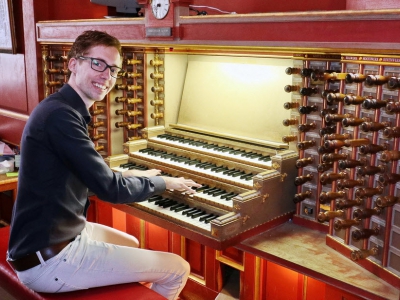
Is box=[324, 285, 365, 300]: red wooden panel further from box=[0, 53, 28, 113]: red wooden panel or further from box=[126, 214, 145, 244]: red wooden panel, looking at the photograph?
box=[0, 53, 28, 113]: red wooden panel

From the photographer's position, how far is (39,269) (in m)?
2.43

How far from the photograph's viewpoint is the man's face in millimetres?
2529

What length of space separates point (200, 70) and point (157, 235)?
1399 millimetres

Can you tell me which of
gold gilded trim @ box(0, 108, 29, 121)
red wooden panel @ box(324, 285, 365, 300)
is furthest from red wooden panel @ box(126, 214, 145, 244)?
red wooden panel @ box(324, 285, 365, 300)

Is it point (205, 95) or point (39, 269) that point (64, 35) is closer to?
point (205, 95)

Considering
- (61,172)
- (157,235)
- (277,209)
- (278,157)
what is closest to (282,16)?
(278,157)

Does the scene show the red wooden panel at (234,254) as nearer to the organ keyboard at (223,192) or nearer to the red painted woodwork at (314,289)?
the organ keyboard at (223,192)

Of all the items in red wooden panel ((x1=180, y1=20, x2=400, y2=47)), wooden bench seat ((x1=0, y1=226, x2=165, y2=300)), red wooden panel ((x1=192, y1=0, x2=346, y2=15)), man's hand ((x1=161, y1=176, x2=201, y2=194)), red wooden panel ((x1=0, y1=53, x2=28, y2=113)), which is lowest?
wooden bench seat ((x1=0, y1=226, x2=165, y2=300))

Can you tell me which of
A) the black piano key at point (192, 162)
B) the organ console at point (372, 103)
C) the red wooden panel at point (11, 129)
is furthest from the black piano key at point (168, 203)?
the red wooden panel at point (11, 129)

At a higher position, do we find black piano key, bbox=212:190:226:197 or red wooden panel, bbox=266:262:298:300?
black piano key, bbox=212:190:226:197

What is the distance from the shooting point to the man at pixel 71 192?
7.70 feet

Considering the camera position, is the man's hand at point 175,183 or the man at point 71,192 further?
the man's hand at point 175,183

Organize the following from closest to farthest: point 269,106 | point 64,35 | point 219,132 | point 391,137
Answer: point 391,137
point 269,106
point 219,132
point 64,35

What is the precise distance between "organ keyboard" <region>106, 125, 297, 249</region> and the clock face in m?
0.98
